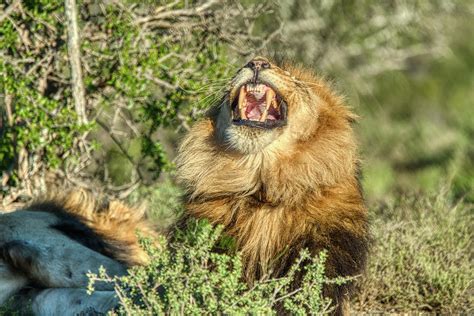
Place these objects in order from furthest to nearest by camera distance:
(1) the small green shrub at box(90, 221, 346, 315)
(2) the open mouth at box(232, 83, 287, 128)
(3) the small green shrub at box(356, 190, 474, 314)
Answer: (3) the small green shrub at box(356, 190, 474, 314), (2) the open mouth at box(232, 83, 287, 128), (1) the small green shrub at box(90, 221, 346, 315)

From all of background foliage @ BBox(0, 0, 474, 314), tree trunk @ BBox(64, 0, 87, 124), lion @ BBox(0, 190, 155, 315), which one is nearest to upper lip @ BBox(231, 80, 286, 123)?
background foliage @ BBox(0, 0, 474, 314)

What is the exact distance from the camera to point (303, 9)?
1371cm

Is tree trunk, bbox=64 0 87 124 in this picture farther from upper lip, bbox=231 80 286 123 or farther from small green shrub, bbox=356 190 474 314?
upper lip, bbox=231 80 286 123

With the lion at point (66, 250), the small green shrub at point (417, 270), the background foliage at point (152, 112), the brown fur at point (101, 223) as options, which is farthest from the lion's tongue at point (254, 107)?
the brown fur at point (101, 223)

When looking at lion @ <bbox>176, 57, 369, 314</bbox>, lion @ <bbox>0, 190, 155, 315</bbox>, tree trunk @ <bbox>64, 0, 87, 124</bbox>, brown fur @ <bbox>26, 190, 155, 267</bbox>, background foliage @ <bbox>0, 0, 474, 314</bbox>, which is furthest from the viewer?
tree trunk @ <bbox>64, 0, 87, 124</bbox>

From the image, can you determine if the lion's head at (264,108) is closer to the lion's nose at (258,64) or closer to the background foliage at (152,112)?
the lion's nose at (258,64)

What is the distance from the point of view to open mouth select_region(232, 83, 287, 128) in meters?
5.53

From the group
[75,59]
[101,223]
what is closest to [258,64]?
[101,223]

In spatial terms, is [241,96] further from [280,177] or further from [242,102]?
[280,177]

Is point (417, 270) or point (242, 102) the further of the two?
point (417, 270)

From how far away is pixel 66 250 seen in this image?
6836mm

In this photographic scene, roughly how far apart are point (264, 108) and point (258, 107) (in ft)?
0.11

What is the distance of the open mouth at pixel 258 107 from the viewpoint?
218 inches

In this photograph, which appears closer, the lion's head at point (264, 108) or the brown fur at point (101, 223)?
the lion's head at point (264, 108)
